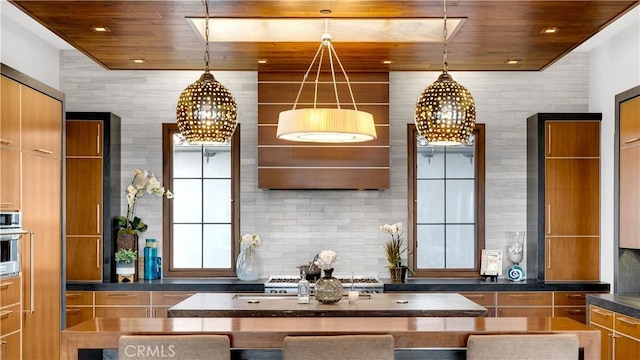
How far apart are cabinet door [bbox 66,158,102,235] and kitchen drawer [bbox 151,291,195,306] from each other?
781mm

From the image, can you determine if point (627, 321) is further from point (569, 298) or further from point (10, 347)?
point (10, 347)

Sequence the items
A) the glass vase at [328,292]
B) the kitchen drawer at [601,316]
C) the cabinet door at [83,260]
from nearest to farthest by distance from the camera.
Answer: the glass vase at [328,292], the kitchen drawer at [601,316], the cabinet door at [83,260]

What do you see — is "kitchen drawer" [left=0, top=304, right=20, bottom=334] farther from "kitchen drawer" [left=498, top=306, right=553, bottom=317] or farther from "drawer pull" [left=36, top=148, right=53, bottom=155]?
"kitchen drawer" [left=498, top=306, right=553, bottom=317]

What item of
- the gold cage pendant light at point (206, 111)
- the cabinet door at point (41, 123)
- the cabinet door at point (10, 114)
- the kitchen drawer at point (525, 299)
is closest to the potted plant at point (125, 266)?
the cabinet door at point (41, 123)

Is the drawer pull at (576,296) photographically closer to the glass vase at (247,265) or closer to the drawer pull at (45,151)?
the glass vase at (247,265)

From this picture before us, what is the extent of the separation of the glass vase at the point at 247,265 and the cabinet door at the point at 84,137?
5.26ft

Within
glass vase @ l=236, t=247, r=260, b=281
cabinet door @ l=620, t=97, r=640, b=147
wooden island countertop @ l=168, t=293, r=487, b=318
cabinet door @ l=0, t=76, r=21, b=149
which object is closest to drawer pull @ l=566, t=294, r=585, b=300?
cabinet door @ l=620, t=97, r=640, b=147

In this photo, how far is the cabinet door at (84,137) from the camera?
585cm

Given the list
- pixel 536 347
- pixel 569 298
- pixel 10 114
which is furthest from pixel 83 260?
pixel 569 298

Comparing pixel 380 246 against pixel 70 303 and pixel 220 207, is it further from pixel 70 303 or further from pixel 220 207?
pixel 70 303

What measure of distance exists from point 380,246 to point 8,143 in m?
3.44

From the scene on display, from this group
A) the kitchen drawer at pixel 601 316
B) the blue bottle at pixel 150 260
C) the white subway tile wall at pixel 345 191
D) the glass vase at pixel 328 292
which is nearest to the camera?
the glass vase at pixel 328 292

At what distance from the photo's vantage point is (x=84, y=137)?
586cm

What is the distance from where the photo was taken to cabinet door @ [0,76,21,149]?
171 inches
